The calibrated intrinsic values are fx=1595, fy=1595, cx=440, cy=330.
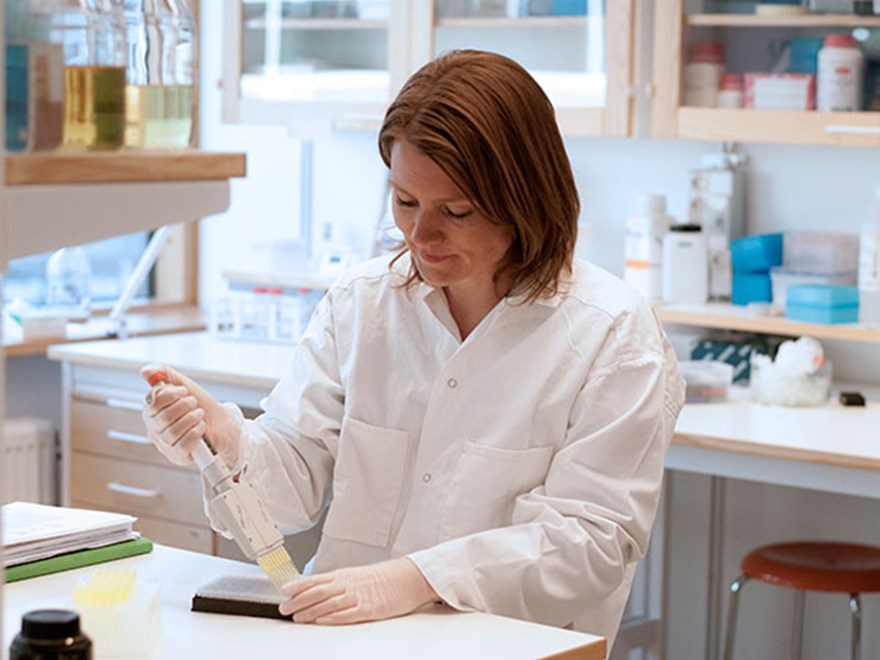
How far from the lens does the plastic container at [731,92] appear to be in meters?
3.18

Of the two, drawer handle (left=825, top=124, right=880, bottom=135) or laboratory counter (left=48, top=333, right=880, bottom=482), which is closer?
laboratory counter (left=48, top=333, right=880, bottom=482)

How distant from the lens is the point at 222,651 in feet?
5.26

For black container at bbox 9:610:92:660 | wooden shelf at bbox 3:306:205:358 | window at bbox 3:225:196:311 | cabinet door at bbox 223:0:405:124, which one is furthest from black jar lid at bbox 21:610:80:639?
window at bbox 3:225:196:311

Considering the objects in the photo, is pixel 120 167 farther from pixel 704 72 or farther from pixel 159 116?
pixel 704 72

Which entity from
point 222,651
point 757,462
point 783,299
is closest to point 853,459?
point 757,462

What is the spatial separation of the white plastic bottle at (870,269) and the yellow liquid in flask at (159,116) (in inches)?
83.7

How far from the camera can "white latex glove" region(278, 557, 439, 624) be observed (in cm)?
170

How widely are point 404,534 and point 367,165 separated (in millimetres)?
2197

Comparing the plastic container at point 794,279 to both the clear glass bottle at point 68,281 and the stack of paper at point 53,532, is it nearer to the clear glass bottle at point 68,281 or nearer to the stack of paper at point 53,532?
the stack of paper at point 53,532

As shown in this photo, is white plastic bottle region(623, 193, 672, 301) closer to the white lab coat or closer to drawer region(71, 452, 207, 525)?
drawer region(71, 452, 207, 525)

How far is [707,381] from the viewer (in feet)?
10.2

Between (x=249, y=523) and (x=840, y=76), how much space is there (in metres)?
1.77

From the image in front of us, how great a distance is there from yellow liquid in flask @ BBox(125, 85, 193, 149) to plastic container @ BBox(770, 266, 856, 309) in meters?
2.18

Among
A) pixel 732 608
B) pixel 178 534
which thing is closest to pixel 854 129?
pixel 732 608
